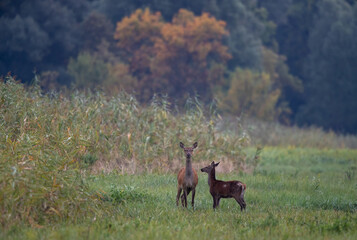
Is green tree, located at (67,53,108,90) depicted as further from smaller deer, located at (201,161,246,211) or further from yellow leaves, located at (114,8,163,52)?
smaller deer, located at (201,161,246,211)

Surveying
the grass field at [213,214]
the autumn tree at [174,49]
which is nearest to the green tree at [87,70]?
the autumn tree at [174,49]

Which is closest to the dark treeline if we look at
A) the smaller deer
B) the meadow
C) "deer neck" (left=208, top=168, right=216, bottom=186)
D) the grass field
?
the meadow

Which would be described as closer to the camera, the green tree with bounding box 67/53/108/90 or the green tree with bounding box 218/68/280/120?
the green tree with bounding box 67/53/108/90

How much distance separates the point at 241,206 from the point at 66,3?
37648mm

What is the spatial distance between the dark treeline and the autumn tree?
81 millimetres

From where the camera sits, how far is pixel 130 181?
489 inches

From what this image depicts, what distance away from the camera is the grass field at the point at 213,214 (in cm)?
745

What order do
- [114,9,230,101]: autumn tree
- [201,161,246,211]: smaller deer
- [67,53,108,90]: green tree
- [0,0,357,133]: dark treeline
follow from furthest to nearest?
[114,9,230,101]: autumn tree, [0,0,357,133]: dark treeline, [67,53,108,90]: green tree, [201,161,246,211]: smaller deer

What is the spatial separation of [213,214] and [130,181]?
380cm

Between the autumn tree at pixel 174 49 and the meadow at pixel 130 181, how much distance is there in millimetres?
21659

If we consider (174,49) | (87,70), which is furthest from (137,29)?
(87,70)

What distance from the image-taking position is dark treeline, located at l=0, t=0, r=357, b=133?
39219 millimetres

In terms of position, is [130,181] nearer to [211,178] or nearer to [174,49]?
[211,178]

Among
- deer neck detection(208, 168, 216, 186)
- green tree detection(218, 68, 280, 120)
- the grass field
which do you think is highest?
green tree detection(218, 68, 280, 120)
